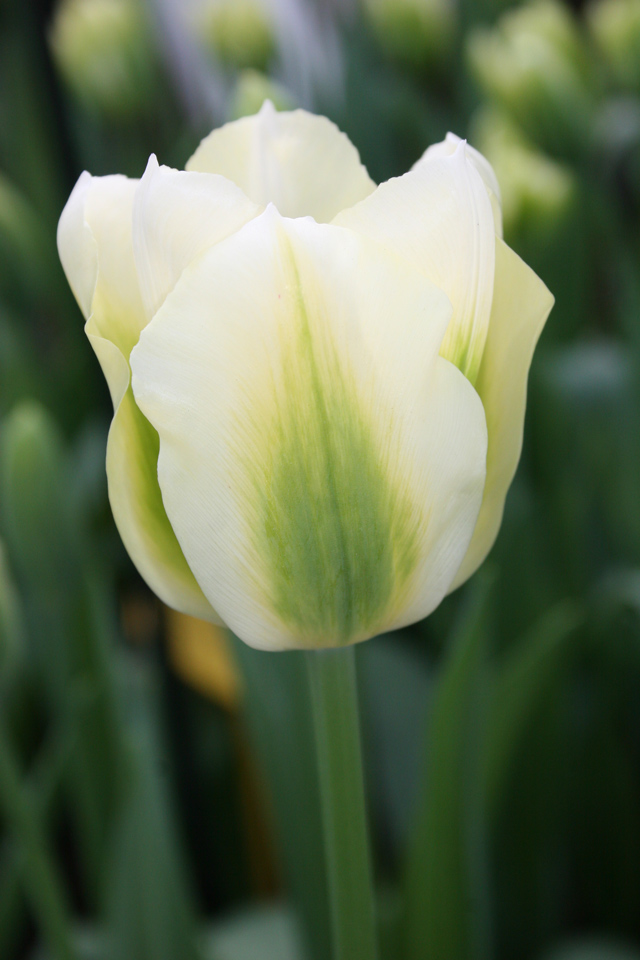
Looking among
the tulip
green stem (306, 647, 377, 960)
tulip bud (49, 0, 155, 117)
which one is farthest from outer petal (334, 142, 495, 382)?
tulip bud (49, 0, 155, 117)

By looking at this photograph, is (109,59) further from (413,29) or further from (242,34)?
(413,29)

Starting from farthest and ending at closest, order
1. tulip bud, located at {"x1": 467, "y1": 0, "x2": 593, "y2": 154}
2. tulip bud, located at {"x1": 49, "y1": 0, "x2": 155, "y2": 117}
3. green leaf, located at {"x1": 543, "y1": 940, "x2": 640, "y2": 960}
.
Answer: tulip bud, located at {"x1": 49, "y1": 0, "x2": 155, "y2": 117} < tulip bud, located at {"x1": 467, "y1": 0, "x2": 593, "y2": 154} < green leaf, located at {"x1": 543, "y1": 940, "x2": 640, "y2": 960}

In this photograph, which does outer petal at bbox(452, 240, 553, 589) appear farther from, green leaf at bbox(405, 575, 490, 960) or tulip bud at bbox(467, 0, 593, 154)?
tulip bud at bbox(467, 0, 593, 154)

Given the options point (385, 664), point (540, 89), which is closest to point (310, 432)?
point (385, 664)

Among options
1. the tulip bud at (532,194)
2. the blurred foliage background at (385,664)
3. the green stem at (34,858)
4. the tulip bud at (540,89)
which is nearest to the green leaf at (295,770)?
the blurred foliage background at (385,664)

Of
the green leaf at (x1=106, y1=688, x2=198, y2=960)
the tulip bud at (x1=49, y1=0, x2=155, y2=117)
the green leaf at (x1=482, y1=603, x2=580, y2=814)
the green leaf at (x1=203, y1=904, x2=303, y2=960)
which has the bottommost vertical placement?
the green leaf at (x1=203, y1=904, x2=303, y2=960)

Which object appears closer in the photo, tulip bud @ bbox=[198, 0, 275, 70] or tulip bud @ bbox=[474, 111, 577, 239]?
tulip bud @ bbox=[474, 111, 577, 239]
